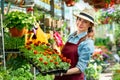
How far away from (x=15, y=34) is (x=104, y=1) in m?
1.50

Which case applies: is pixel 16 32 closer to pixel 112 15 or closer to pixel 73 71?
pixel 73 71

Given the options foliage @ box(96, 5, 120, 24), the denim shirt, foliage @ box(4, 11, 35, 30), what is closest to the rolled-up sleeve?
the denim shirt

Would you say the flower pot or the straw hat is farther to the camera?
the flower pot

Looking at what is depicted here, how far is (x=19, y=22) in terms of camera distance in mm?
5004

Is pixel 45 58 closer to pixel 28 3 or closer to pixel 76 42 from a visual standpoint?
pixel 76 42

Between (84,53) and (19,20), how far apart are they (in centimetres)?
106

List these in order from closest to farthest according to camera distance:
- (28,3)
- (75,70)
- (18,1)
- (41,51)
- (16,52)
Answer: (75,70)
(41,51)
(16,52)
(28,3)
(18,1)

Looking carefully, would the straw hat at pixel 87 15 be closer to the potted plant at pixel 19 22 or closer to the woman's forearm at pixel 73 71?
the woman's forearm at pixel 73 71

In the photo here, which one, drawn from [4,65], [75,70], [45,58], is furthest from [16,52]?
[75,70]

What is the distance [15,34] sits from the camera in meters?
5.10

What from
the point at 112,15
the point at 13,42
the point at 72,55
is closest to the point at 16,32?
the point at 13,42

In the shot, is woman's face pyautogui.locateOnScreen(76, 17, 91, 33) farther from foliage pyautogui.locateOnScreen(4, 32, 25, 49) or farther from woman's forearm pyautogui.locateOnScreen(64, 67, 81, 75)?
foliage pyautogui.locateOnScreen(4, 32, 25, 49)

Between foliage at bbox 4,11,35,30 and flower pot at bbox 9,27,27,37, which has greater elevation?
foliage at bbox 4,11,35,30

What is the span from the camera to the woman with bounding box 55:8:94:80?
421 cm
